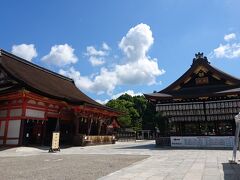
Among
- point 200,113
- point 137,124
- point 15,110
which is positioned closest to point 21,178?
point 15,110

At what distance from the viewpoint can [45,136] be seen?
2311 cm

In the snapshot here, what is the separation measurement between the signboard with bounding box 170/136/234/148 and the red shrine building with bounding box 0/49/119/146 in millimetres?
8453

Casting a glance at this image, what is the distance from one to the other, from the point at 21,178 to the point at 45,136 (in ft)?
54.5

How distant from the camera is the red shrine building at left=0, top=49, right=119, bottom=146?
63.4ft

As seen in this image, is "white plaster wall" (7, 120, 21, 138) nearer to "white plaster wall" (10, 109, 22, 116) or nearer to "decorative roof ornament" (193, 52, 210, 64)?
"white plaster wall" (10, 109, 22, 116)

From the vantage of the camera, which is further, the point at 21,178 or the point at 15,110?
the point at 15,110

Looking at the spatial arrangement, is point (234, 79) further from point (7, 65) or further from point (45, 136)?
point (7, 65)

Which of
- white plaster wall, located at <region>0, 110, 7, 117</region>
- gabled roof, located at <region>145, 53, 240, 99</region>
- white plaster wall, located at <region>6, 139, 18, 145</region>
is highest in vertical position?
gabled roof, located at <region>145, 53, 240, 99</region>

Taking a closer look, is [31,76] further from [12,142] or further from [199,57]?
[199,57]

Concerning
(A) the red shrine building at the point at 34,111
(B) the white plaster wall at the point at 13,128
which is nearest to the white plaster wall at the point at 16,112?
(A) the red shrine building at the point at 34,111

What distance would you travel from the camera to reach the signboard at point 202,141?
19.8m

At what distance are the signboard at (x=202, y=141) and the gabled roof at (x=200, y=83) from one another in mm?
3674

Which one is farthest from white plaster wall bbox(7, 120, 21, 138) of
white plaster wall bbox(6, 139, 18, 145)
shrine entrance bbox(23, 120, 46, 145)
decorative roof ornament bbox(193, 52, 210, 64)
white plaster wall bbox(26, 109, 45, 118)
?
decorative roof ornament bbox(193, 52, 210, 64)

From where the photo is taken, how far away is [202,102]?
21984mm
